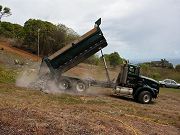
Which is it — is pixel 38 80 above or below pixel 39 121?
above

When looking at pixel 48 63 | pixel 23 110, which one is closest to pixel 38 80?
pixel 48 63

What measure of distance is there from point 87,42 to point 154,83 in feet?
17.5

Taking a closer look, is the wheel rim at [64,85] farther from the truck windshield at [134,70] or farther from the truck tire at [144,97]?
the truck tire at [144,97]

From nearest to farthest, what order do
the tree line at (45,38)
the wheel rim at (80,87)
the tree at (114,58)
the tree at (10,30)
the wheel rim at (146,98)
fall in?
the wheel rim at (146,98), the wheel rim at (80,87), the tree line at (45,38), the tree at (114,58), the tree at (10,30)

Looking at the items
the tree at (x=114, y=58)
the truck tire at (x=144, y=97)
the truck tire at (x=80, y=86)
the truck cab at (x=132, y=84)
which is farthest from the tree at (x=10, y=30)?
the truck tire at (x=144, y=97)

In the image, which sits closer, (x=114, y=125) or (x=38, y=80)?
(x=114, y=125)

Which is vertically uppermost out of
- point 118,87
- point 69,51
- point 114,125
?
point 69,51

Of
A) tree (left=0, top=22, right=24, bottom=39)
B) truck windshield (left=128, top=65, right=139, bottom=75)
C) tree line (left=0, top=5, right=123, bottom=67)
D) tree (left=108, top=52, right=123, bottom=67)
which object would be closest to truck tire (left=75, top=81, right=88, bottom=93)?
truck windshield (left=128, top=65, right=139, bottom=75)

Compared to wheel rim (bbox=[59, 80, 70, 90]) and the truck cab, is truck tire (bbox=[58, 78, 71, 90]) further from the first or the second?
the truck cab

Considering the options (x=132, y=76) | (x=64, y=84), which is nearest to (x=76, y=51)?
(x=64, y=84)

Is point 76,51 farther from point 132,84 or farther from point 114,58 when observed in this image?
point 114,58

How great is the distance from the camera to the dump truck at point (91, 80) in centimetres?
2398

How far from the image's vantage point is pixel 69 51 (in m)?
24.1

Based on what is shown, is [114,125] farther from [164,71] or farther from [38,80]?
[164,71]
